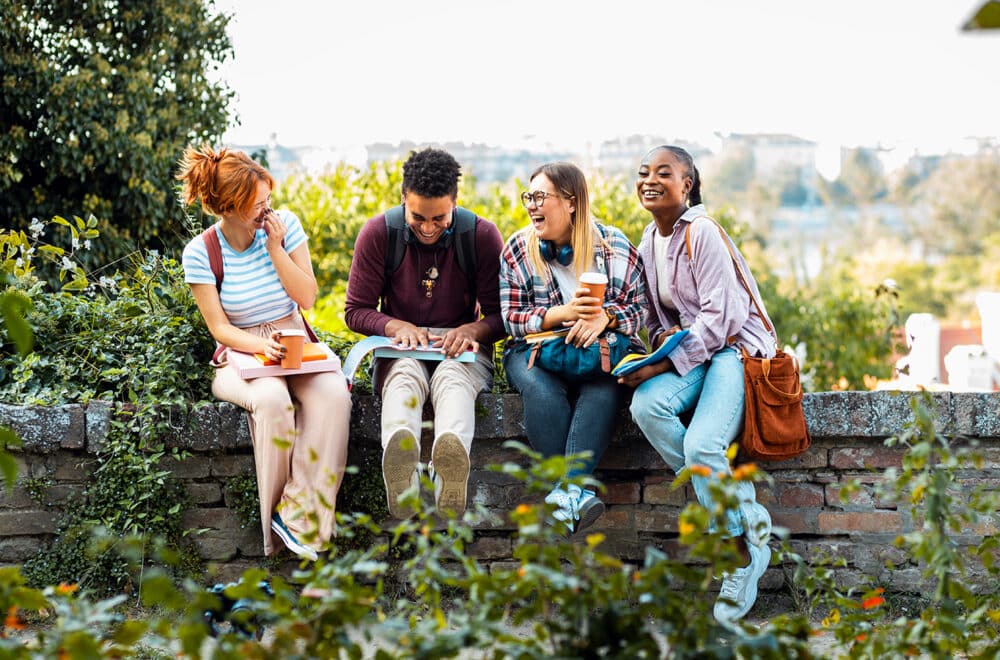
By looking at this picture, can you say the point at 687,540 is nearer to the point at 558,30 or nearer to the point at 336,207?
the point at 336,207

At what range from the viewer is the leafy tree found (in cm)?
666

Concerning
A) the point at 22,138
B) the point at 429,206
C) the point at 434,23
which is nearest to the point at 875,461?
the point at 429,206

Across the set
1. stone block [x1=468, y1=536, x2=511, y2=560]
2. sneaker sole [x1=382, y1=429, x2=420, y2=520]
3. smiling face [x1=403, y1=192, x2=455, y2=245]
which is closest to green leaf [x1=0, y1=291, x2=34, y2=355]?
sneaker sole [x1=382, y1=429, x2=420, y2=520]

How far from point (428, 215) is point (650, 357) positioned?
999mm

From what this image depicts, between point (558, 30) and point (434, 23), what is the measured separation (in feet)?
26.1

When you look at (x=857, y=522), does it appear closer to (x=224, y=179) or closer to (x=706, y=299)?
(x=706, y=299)

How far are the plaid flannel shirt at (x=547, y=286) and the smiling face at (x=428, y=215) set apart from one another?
0.87 ft

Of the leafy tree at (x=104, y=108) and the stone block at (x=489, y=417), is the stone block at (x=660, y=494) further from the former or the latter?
the leafy tree at (x=104, y=108)

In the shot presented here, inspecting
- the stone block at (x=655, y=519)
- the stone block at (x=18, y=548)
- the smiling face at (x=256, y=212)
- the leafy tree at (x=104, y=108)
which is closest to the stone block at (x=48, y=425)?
the stone block at (x=18, y=548)

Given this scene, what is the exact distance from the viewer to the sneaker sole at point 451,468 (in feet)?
12.1

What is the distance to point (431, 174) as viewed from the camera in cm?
404

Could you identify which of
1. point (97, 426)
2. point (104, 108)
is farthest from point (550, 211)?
point (104, 108)

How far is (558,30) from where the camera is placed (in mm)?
68562

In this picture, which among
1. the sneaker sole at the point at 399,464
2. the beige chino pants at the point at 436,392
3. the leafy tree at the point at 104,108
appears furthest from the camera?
the leafy tree at the point at 104,108
